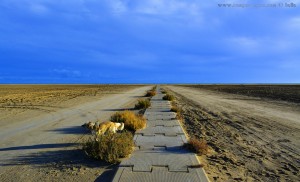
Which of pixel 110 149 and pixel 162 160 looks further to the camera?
pixel 110 149

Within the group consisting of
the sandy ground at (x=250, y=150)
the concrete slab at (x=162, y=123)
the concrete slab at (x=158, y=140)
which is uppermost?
the concrete slab at (x=158, y=140)

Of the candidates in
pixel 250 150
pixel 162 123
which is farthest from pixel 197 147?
pixel 162 123

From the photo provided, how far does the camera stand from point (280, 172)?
6.79 meters

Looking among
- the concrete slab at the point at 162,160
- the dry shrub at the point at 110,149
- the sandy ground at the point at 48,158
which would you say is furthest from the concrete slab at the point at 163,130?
the dry shrub at the point at 110,149

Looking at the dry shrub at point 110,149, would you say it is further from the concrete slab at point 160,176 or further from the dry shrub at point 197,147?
the dry shrub at point 197,147

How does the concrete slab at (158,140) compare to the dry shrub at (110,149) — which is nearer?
the dry shrub at (110,149)

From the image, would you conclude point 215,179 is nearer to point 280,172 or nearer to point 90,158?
point 280,172

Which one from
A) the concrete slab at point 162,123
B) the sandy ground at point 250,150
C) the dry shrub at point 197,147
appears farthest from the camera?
the concrete slab at point 162,123

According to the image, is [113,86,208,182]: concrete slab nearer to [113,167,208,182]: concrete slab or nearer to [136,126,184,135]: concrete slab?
[113,167,208,182]: concrete slab

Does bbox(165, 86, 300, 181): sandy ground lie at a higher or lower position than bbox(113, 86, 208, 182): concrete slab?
lower

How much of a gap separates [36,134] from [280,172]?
24.8 feet

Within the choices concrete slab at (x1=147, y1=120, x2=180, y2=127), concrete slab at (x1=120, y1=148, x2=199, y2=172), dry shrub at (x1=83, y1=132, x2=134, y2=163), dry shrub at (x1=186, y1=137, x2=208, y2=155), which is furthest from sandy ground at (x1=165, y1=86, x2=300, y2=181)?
dry shrub at (x1=83, y1=132, x2=134, y2=163)

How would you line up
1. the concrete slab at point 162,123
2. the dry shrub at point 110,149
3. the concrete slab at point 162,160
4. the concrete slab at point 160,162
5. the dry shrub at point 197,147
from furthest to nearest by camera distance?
the concrete slab at point 162,123
the dry shrub at point 197,147
the dry shrub at point 110,149
the concrete slab at point 162,160
the concrete slab at point 160,162

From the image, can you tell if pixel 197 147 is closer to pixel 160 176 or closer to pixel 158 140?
pixel 158 140
